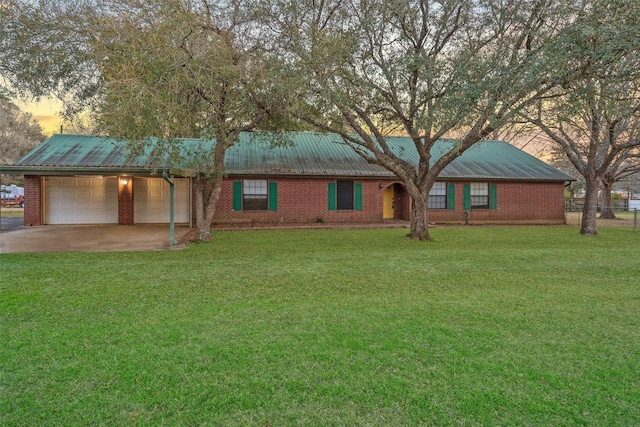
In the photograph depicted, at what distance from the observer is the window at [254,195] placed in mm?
15555

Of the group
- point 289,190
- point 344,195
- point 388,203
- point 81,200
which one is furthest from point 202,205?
point 388,203

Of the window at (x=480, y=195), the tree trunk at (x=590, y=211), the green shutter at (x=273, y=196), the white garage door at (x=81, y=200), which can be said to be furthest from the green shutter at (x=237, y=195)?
the tree trunk at (x=590, y=211)

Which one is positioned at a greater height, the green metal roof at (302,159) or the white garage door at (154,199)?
the green metal roof at (302,159)

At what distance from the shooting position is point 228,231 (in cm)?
1335

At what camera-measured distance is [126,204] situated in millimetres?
15203

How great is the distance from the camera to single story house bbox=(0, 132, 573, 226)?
48.9 feet

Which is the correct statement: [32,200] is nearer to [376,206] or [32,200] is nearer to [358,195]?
[358,195]

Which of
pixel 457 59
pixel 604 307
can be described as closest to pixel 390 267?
pixel 604 307

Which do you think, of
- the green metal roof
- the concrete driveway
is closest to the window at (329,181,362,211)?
the green metal roof

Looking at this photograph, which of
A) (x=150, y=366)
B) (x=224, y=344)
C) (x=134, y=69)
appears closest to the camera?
(x=150, y=366)

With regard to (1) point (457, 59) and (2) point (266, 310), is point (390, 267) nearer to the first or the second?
(2) point (266, 310)

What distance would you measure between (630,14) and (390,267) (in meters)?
6.54

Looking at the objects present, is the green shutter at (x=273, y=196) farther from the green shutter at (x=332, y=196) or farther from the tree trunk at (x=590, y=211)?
the tree trunk at (x=590, y=211)

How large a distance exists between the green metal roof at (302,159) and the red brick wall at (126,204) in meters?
1.25
